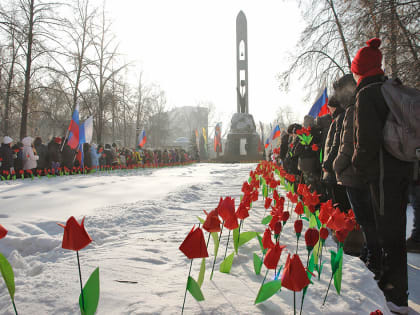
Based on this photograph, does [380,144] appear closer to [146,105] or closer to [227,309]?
[227,309]

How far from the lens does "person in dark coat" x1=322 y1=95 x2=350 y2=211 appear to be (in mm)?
2809

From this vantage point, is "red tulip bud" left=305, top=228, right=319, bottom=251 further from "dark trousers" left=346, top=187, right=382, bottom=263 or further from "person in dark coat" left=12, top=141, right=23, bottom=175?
"person in dark coat" left=12, top=141, right=23, bottom=175

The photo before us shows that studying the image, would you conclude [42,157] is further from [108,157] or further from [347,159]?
[347,159]

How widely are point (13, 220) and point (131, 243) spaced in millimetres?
1647

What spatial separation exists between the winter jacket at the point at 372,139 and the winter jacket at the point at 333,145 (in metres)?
0.97

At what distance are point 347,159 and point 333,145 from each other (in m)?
0.55

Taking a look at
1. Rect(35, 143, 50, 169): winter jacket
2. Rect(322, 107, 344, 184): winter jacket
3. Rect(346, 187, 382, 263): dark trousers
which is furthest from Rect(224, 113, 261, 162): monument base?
Rect(346, 187, 382, 263): dark trousers

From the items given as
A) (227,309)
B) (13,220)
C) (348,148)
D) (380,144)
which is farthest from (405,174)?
(13,220)

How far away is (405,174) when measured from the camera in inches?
68.6

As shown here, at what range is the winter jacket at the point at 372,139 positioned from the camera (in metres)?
1.75

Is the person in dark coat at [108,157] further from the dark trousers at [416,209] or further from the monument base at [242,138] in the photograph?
the monument base at [242,138]

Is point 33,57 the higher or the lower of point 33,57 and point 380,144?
the higher

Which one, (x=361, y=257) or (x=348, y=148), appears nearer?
(x=348, y=148)

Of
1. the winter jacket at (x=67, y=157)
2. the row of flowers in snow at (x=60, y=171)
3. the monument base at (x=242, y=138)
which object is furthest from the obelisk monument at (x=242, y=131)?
the winter jacket at (x=67, y=157)
